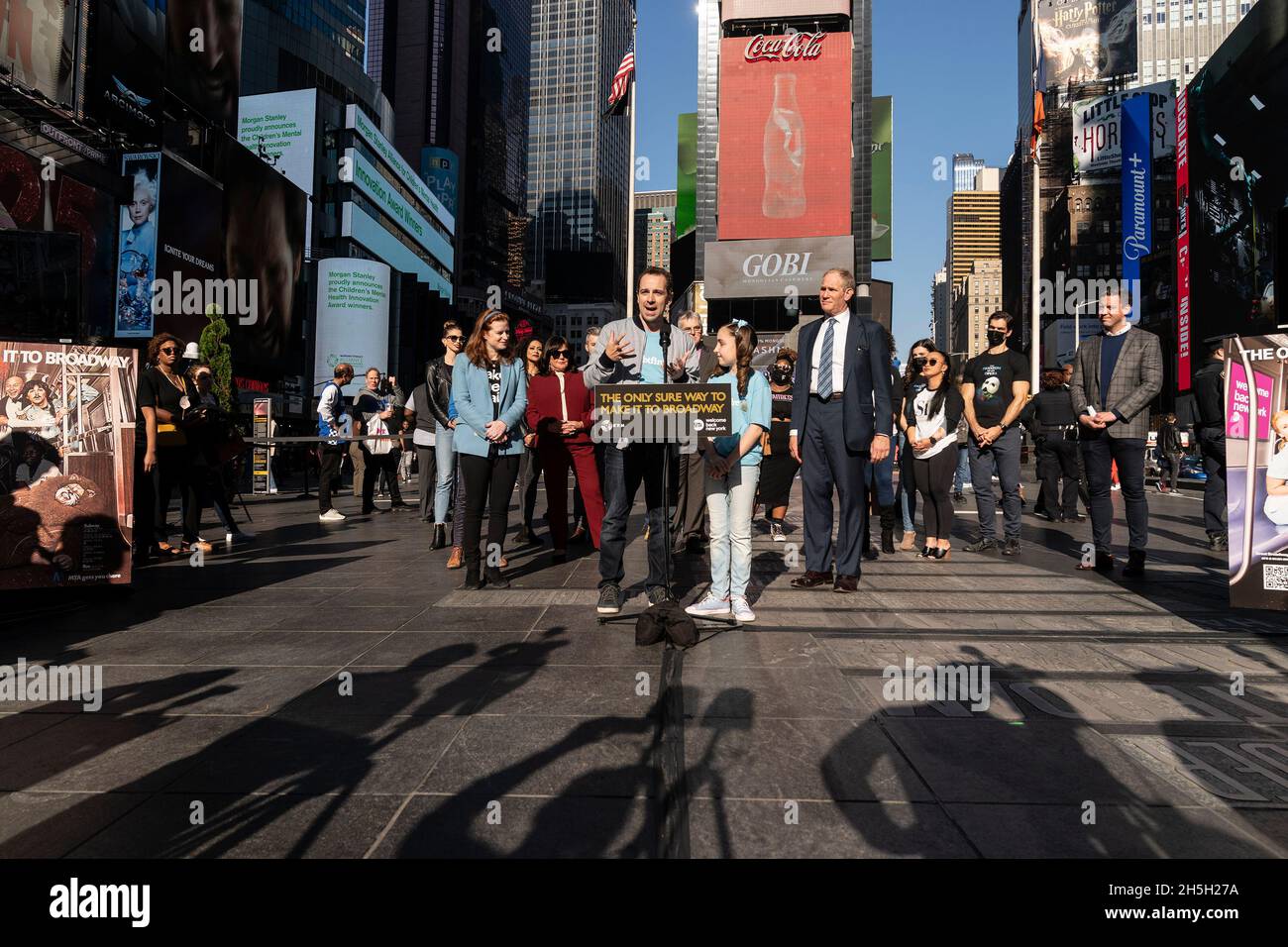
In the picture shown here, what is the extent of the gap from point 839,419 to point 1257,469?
2428mm

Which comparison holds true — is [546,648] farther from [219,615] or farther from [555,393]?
[555,393]

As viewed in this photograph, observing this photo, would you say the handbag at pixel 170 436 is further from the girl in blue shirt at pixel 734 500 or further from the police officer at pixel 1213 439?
the police officer at pixel 1213 439

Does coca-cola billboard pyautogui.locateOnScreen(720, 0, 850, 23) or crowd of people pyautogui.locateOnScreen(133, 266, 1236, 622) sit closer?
crowd of people pyautogui.locateOnScreen(133, 266, 1236, 622)

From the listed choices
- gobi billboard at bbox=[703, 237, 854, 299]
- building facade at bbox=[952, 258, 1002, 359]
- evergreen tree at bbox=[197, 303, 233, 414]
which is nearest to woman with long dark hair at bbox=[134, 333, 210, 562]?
evergreen tree at bbox=[197, 303, 233, 414]

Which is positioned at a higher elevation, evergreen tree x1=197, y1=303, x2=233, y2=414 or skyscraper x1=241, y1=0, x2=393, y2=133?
skyscraper x1=241, y1=0, x2=393, y2=133

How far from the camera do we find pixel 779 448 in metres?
8.12

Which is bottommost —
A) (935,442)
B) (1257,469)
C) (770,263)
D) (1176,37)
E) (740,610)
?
(740,610)

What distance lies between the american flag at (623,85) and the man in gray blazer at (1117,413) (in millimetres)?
17909

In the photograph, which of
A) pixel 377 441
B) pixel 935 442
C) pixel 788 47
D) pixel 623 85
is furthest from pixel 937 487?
pixel 788 47

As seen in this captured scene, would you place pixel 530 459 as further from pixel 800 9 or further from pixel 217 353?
pixel 800 9

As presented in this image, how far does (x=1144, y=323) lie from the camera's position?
74.7 meters

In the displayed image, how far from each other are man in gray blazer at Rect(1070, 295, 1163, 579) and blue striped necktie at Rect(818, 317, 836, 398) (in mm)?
2384

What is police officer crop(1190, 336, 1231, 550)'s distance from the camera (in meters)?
7.50

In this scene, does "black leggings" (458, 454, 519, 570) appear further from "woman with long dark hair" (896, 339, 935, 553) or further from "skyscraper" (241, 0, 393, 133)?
"skyscraper" (241, 0, 393, 133)
